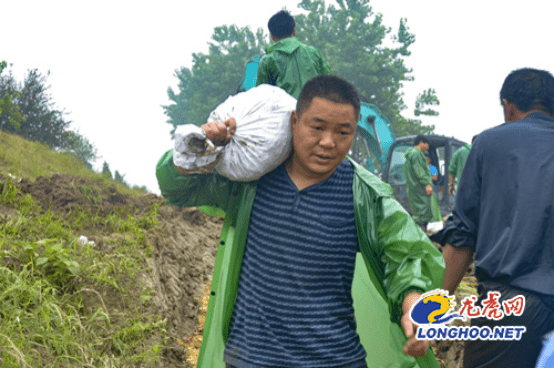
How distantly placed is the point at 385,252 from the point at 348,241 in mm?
157

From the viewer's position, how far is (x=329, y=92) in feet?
6.40

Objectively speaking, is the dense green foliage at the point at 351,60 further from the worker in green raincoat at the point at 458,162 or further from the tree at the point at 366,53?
the worker in green raincoat at the point at 458,162

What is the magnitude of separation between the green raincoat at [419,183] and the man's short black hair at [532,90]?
6318 millimetres

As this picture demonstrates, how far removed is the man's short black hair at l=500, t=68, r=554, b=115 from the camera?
2.24 metres

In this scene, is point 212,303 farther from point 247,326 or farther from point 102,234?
point 102,234

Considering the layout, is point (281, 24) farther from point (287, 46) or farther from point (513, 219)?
point (513, 219)

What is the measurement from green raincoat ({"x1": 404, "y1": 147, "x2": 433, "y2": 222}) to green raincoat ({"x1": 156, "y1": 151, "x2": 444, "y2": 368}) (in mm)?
6200

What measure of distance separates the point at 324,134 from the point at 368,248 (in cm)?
47

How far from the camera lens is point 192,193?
2223 mm

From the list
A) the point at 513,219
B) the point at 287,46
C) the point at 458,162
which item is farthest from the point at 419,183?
the point at 513,219

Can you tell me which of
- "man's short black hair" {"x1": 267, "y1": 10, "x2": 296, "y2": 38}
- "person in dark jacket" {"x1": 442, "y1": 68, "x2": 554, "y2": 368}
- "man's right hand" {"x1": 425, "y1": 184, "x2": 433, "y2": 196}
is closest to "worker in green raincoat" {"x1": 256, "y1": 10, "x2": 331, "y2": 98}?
"man's short black hair" {"x1": 267, "y1": 10, "x2": 296, "y2": 38}

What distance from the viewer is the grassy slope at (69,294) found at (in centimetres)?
301

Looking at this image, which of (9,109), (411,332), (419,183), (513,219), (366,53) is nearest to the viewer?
(411,332)

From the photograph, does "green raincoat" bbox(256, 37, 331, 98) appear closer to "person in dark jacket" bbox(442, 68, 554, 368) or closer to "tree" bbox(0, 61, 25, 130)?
"person in dark jacket" bbox(442, 68, 554, 368)
